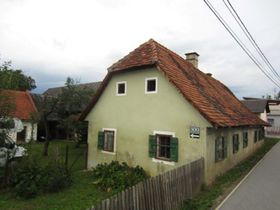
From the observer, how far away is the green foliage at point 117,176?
436 inches

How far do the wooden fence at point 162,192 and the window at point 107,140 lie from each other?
5.40 m

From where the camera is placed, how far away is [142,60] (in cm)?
1298

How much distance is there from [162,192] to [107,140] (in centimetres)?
771

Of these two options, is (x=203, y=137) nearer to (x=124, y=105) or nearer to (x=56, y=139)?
(x=124, y=105)

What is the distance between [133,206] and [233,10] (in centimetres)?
685

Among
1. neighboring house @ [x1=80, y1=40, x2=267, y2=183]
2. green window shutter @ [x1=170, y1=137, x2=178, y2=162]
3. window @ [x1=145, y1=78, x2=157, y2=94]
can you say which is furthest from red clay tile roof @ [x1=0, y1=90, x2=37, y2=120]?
green window shutter @ [x1=170, y1=137, x2=178, y2=162]

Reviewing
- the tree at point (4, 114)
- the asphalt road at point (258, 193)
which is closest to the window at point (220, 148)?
the asphalt road at point (258, 193)

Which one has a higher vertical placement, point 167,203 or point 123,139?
point 123,139

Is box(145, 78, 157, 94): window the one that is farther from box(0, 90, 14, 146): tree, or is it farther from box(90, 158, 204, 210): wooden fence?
box(0, 90, 14, 146): tree

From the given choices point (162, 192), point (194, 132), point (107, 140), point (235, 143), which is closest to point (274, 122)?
point (235, 143)

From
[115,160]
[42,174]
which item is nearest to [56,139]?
[115,160]

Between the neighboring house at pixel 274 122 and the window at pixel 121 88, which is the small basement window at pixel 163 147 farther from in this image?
the neighboring house at pixel 274 122

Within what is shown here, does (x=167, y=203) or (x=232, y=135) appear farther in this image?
(x=232, y=135)

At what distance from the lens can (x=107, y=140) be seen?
14648mm
